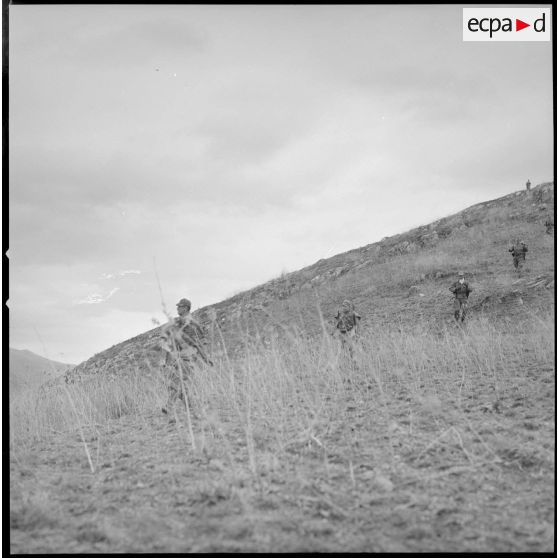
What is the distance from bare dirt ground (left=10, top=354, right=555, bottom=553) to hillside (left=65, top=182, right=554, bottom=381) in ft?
21.3

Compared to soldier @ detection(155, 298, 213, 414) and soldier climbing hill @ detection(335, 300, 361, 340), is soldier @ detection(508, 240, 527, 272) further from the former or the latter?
soldier @ detection(155, 298, 213, 414)

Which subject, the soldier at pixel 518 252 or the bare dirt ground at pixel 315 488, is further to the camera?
the soldier at pixel 518 252

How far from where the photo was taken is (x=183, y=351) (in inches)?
237

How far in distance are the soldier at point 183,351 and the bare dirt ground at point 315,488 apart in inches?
38.9

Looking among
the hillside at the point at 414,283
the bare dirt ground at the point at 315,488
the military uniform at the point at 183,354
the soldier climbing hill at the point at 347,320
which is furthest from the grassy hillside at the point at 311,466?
the hillside at the point at 414,283

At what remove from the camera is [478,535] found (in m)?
2.59

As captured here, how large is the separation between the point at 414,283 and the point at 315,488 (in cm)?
1776

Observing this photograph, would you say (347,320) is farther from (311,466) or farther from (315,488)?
(315,488)

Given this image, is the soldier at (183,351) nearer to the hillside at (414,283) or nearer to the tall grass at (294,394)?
the tall grass at (294,394)

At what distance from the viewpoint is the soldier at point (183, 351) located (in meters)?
5.85

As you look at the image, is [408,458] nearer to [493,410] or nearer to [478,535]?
[478,535]

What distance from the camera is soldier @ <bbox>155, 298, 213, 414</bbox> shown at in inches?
230

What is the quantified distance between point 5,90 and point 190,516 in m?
3.04

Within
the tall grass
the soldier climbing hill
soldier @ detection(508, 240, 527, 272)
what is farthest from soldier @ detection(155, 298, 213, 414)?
soldier @ detection(508, 240, 527, 272)
